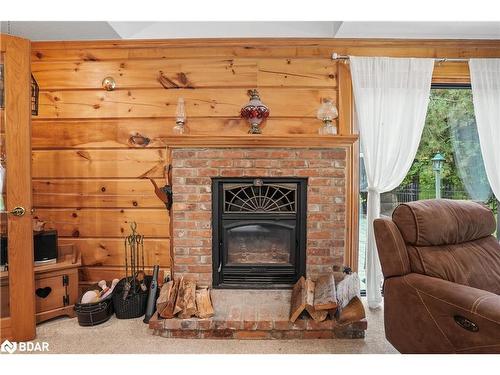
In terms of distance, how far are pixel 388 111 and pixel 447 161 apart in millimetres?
768

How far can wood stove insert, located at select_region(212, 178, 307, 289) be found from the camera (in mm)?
2227

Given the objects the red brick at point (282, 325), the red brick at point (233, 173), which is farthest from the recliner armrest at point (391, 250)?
the red brick at point (233, 173)

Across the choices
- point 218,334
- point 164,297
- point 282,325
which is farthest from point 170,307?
point 282,325

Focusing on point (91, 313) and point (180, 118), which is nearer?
point (91, 313)

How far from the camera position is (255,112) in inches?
88.5

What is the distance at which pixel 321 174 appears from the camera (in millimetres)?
2213

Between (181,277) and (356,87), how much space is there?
203 cm

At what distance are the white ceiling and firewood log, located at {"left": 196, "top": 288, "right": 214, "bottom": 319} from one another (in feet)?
6.62

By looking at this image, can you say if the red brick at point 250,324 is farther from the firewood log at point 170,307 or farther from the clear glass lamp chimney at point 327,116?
the clear glass lamp chimney at point 327,116

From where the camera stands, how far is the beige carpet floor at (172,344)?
5.91ft

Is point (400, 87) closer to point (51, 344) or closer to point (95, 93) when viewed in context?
point (95, 93)

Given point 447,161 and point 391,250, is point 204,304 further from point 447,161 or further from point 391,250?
point 447,161

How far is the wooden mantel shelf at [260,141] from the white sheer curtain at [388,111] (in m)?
0.36

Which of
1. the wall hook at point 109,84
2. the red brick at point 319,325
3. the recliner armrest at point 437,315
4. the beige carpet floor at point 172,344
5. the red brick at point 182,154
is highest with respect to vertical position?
the wall hook at point 109,84
